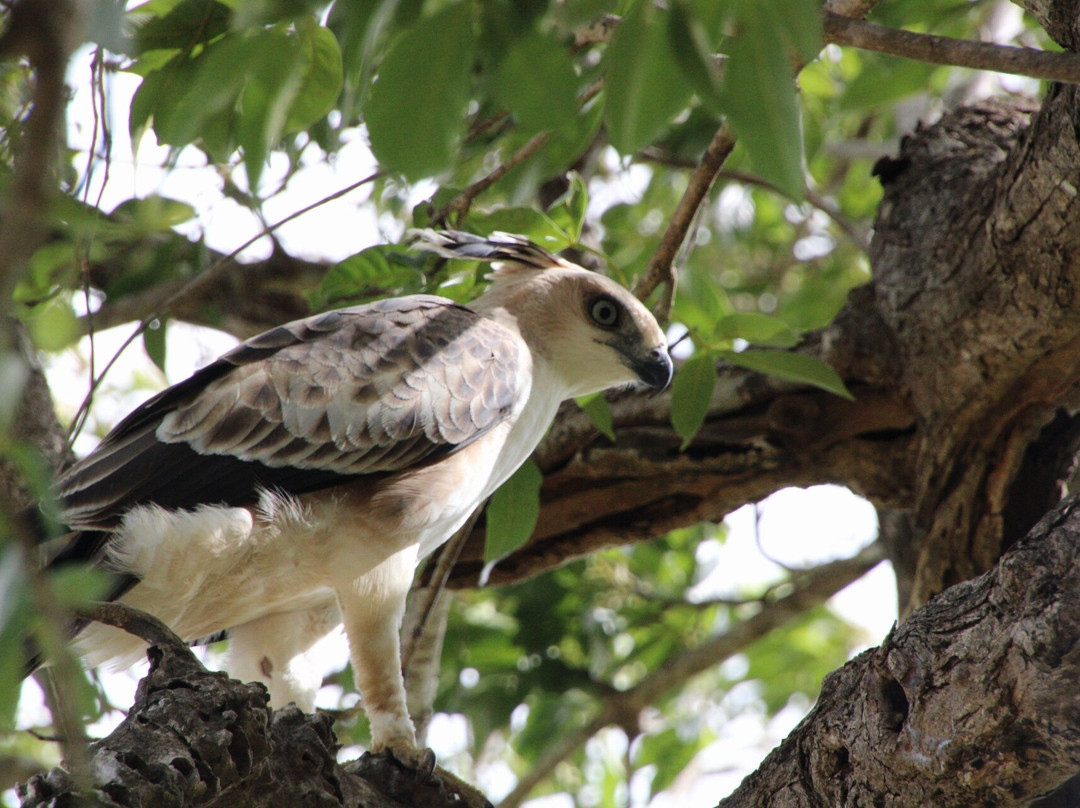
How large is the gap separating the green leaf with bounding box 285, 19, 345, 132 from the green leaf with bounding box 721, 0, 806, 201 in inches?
59.7

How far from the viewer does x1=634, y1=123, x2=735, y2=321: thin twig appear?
12.9 feet

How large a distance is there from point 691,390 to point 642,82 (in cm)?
254

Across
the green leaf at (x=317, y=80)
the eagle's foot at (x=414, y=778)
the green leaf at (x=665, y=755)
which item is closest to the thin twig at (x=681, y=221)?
the green leaf at (x=317, y=80)

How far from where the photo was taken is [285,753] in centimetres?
297

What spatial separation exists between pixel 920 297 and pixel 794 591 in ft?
9.20

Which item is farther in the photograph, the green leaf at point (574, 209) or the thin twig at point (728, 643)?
the thin twig at point (728, 643)

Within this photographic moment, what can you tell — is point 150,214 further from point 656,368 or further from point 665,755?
point 665,755

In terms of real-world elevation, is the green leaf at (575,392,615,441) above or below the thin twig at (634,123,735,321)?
below

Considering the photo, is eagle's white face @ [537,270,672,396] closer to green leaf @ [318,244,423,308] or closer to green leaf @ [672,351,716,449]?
green leaf @ [672,351,716,449]

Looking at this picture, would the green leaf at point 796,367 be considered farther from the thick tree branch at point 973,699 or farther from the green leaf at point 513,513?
the thick tree branch at point 973,699

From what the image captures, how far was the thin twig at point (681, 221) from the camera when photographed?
394 centimetres

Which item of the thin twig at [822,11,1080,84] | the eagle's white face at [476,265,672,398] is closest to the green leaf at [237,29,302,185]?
the thin twig at [822,11,1080,84]

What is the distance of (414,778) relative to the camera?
3.58 metres

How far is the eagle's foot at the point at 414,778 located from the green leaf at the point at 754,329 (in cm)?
200
